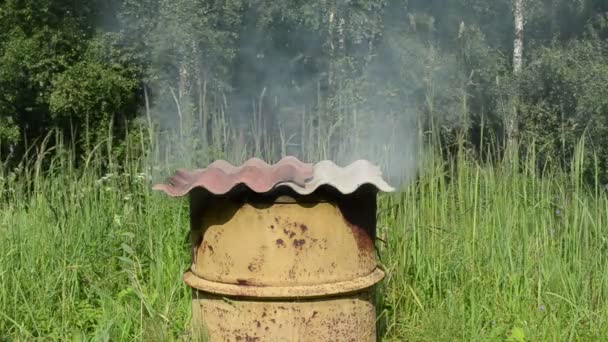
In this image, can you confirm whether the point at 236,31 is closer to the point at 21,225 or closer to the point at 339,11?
the point at 339,11

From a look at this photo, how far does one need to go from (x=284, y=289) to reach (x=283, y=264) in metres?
0.09

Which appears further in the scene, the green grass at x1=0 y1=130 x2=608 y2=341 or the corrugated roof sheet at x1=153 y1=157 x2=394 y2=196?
the green grass at x1=0 y1=130 x2=608 y2=341

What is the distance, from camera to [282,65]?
992 cm

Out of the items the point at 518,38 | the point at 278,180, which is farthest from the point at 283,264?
the point at 518,38

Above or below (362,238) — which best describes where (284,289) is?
below

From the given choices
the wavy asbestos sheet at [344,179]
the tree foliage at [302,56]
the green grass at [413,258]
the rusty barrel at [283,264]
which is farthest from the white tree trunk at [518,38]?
the rusty barrel at [283,264]

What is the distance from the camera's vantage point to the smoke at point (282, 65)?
19.0ft

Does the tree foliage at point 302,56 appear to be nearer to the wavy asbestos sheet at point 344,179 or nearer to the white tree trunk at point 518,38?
the white tree trunk at point 518,38

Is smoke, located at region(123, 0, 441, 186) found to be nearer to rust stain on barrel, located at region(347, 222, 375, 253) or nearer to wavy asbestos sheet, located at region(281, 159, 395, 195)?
wavy asbestos sheet, located at region(281, 159, 395, 195)

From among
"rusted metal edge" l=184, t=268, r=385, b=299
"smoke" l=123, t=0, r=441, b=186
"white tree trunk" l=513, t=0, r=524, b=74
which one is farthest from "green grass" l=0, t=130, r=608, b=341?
"white tree trunk" l=513, t=0, r=524, b=74

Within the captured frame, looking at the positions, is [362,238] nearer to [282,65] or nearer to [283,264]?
[283,264]

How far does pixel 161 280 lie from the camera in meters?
3.67

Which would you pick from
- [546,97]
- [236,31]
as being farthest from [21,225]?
[546,97]

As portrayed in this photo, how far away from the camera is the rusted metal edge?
2.69 m
